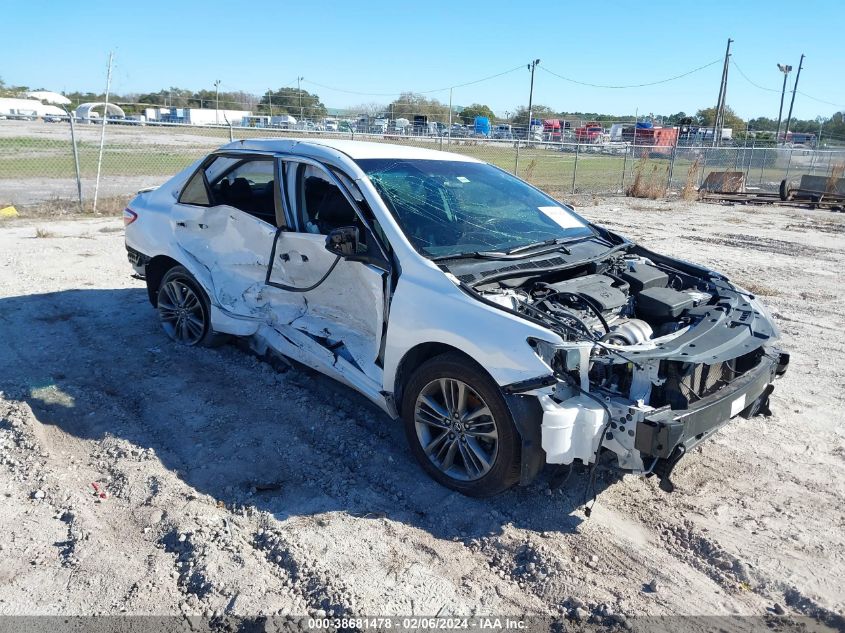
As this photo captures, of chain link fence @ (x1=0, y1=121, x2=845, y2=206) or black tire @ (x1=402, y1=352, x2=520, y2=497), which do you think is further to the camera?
chain link fence @ (x1=0, y1=121, x2=845, y2=206)

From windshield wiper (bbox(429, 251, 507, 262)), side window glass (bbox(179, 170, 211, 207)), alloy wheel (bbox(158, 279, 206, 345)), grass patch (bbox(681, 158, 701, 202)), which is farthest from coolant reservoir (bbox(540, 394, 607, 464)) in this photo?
grass patch (bbox(681, 158, 701, 202))

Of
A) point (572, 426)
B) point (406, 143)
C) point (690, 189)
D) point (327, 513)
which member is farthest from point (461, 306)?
point (406, 143)

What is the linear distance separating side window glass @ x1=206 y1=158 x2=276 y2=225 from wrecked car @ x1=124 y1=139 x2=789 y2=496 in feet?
0.05

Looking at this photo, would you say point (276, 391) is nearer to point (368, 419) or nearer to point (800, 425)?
point (368, 419)

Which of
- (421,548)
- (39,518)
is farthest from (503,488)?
(39,518)

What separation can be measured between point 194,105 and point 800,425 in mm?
46178

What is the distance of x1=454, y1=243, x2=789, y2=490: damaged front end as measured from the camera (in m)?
3.11

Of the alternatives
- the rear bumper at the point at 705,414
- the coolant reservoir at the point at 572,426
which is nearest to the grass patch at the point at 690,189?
the rear bumper at the point at 705,414

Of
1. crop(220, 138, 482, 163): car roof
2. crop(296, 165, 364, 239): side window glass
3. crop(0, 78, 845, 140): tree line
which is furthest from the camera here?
crop(0, 78, 845, 140): tree line

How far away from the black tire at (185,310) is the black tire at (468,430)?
7.96 ft

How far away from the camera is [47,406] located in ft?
14.8

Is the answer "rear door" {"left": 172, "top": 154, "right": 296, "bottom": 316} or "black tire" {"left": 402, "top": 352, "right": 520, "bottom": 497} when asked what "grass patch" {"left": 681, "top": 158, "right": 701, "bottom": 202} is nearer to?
"rear door" {"left": 172, "top": 154, "right": 296, "bottom": 316}

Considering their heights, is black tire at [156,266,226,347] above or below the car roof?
below

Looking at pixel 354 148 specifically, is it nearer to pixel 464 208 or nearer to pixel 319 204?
pixel 319 204
